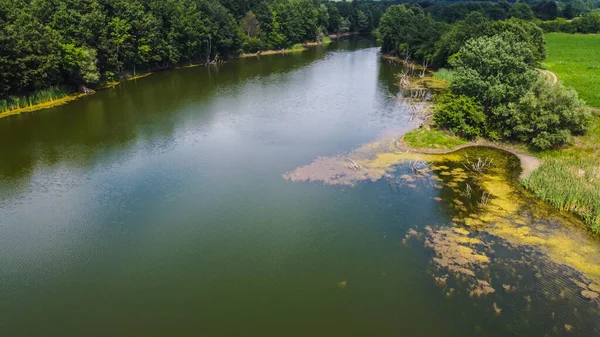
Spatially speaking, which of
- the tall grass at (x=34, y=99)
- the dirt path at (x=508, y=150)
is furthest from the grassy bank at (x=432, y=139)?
the tall grass at (x=34, y=99)

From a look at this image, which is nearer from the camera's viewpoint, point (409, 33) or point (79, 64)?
point (79, 64)

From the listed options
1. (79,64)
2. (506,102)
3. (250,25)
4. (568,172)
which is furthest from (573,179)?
(250,25)

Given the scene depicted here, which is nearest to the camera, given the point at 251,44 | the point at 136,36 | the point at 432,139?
the point at 432,139

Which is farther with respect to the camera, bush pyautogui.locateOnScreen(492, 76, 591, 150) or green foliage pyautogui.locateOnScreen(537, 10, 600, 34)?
green foliage pyautogui.locateOnScreen(537, 10, 600, 34)

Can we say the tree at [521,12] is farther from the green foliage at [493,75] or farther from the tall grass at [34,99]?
the tall grass at [34,99]

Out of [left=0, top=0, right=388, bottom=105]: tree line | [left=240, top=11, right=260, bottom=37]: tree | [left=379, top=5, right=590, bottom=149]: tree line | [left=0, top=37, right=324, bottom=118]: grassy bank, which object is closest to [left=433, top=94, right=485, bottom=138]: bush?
[left=379, top=5, right=590, bottom=149]: tree line

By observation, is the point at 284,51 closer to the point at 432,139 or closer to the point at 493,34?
the point at 493,34

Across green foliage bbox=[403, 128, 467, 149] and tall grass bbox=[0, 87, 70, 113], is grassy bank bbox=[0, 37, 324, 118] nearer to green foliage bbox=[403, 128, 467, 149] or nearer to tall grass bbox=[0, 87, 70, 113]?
tall grass bbox=[0, 87, 70, 113]
